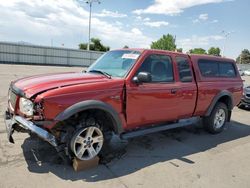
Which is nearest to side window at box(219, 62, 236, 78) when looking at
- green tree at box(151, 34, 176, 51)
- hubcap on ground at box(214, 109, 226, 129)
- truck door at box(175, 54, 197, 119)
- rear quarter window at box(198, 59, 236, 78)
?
rear quarter window at box(198, 59, 236, 78)

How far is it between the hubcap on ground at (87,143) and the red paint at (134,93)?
0.50m

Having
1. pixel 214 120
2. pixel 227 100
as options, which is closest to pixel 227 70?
pixel 227 100

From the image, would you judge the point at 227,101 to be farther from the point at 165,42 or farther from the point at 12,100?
the point at 165,42

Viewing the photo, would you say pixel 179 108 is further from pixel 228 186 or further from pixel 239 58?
pixel 239 58

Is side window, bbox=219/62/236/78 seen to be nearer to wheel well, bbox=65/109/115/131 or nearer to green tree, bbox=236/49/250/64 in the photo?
wheel well, bbox=65/109/115/131

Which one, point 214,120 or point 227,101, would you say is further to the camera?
point 227,101

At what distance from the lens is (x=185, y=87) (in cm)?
555

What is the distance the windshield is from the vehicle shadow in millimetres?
1525

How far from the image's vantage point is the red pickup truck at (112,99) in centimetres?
379

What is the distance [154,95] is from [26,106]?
2.27 m

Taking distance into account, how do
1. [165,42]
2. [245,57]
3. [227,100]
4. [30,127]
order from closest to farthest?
[30,127], [227,100], [165,42], [245,57]

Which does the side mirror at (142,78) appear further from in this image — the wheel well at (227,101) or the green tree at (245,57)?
the green tree at (245,57)

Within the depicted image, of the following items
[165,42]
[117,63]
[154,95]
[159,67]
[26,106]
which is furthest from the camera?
Result: [165,42]

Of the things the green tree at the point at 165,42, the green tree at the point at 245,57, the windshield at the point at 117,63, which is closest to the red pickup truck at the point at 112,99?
the windshield at the point at 117,63
